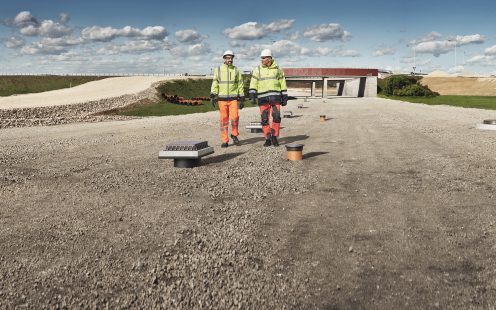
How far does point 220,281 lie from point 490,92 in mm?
83600

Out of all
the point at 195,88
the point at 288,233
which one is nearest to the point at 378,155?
the point at 288,233

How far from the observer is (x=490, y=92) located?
247 ft

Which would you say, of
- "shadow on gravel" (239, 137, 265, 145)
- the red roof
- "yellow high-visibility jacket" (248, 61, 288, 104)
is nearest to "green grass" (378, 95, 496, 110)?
"shadow on gravel" (239, 137, 265, 145)

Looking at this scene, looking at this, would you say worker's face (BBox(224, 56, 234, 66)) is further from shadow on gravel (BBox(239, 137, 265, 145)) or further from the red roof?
the red roof

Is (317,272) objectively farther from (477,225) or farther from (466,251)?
(477,225)

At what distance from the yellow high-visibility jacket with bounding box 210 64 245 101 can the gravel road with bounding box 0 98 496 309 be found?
250cm

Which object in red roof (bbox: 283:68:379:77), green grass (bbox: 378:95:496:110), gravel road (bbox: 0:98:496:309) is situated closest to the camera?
gravel road (bbox: 0:98:496:309)

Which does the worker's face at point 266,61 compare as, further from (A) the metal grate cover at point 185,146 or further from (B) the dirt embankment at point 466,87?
(B) the dirt embankment at point 466,87

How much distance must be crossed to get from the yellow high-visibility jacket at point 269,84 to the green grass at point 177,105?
19.2m

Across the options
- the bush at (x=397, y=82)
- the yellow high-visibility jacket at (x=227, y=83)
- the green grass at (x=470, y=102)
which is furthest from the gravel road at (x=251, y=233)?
the bush at (x=397, y=82)

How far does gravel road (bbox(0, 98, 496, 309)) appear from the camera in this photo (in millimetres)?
3609

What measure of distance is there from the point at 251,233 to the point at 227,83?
24.2 feet

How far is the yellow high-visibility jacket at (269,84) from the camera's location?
11.7m

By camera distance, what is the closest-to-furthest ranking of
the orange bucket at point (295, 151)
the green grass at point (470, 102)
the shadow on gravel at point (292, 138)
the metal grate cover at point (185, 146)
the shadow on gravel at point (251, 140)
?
the metal grate cover at point (185, 146), the orange bucket at point (295, 151), the shadow on gravel at point (251, 140), the shadow on gravel at point (292, 138), the green grass at point (470, 102)
